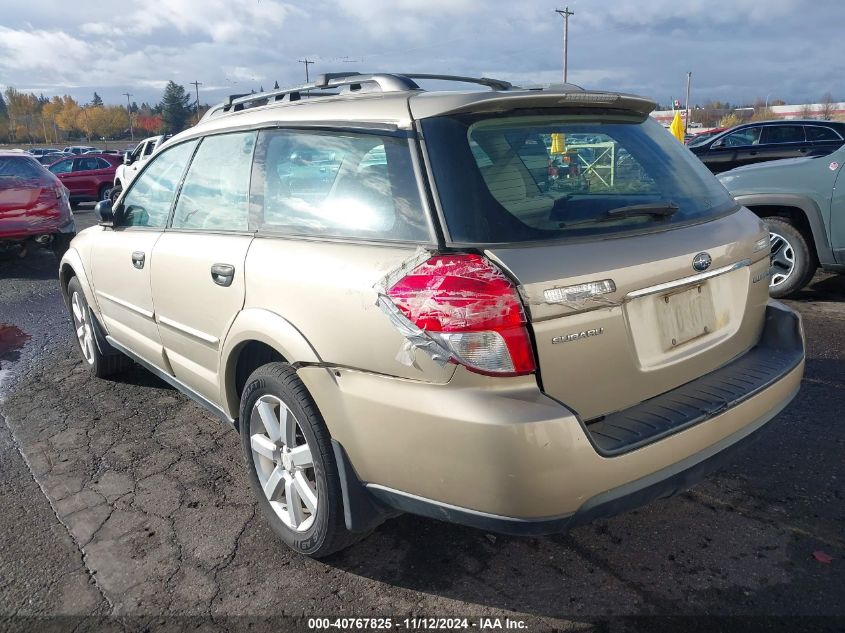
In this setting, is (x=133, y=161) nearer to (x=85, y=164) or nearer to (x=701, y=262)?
(x=85, y=164)

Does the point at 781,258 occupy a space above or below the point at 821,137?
below

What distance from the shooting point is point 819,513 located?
2.87 metres

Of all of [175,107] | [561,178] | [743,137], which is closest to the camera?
[561,178]

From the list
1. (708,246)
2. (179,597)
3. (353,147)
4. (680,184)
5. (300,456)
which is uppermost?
(353,147)

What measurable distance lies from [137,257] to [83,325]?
1.61 m

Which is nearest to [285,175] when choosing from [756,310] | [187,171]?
[187,171]

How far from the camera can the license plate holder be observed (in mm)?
2338

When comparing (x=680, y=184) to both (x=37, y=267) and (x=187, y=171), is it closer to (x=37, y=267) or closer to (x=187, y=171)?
(x=187, y=171)

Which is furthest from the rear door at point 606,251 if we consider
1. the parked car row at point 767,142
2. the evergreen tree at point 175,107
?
the evergreen tree at point 175,107

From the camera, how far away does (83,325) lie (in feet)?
16.5

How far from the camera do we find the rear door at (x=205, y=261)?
9.66ft

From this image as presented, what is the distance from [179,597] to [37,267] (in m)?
8.96

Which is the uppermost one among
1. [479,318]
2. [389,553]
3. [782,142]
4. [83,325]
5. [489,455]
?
[782,142]

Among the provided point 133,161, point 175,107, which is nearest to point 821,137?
point 133,161
